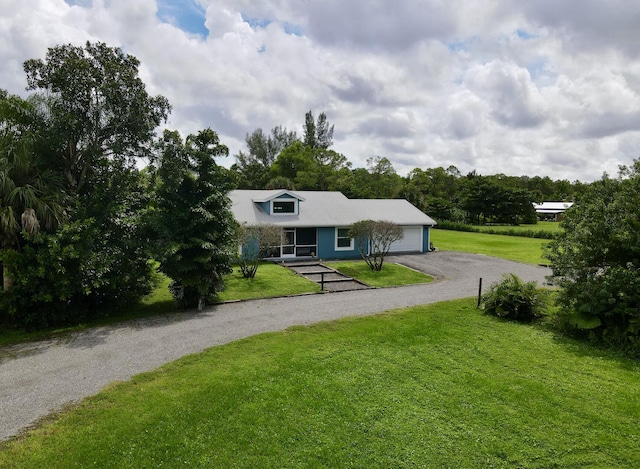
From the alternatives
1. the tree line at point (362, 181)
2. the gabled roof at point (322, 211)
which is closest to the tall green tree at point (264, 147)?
the tree line at point (362, 181)

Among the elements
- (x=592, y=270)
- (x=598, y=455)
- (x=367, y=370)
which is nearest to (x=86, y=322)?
(x=367, y=370)

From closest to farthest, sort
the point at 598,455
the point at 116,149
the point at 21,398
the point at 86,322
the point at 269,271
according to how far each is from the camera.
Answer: the point at 598,455
the point at 21,398
the point at 86,322
the point at 116,149
the point at 269,271

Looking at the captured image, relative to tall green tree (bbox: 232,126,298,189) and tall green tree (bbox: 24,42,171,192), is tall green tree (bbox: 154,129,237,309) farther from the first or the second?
tall green tree (bbox: 232,126,298,189)

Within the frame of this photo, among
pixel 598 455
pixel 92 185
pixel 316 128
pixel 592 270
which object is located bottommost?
pixel 598 455

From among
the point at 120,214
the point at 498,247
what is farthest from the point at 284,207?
the point at 498,247

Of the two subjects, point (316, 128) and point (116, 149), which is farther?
point (316, 128)

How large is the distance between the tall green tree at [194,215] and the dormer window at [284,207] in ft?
35.8

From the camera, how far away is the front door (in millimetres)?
24203

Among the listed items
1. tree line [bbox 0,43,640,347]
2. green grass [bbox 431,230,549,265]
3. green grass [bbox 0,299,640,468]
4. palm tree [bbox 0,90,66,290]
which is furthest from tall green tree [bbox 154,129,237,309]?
green grass [bbox 431,230,549,265]

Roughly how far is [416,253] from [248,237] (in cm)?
1383

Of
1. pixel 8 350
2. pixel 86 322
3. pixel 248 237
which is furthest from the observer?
pixel 248 237

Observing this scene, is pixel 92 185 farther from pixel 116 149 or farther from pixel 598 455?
pixel 598 455

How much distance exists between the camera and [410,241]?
27.9 m

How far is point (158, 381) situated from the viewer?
7.61 meters
